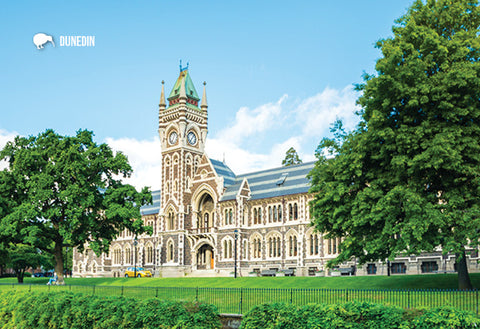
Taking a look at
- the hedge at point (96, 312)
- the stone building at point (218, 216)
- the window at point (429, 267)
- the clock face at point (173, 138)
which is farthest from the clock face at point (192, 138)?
the hedge at point (96, 312)

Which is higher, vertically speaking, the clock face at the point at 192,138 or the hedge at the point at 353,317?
the clock face at the point at 192,138

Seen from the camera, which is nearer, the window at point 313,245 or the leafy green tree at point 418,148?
the leafy green tree at point 418,148

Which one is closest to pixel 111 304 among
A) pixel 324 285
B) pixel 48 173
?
pixel 324 285

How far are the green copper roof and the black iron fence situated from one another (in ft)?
127

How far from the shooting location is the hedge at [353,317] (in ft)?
52.8

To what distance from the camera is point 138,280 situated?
50094mm

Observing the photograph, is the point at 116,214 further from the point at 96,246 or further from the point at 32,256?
the point at 32,256

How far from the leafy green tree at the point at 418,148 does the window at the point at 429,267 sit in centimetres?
2044

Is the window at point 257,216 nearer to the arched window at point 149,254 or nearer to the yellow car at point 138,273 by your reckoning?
the yellow car at point 138,273

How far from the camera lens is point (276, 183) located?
58.6 metres

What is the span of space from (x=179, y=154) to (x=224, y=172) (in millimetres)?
6288

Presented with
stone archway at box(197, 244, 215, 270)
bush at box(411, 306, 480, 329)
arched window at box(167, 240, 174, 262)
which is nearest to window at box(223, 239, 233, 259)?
stone archway at box(197, 244, 215, 270)

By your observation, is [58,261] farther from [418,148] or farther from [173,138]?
[418,148]

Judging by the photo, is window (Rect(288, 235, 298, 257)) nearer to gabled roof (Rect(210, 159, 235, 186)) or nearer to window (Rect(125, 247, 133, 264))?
gabled roof (Rect(210, 159, 235, 186))
